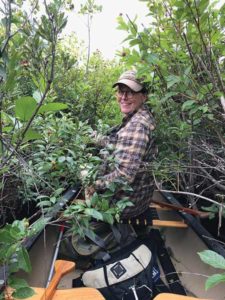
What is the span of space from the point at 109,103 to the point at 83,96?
45cm

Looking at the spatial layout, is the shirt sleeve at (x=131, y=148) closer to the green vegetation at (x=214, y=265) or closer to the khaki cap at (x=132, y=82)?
the khaki cap at (x=132, y=82)

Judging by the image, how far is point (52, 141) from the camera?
1.96 m

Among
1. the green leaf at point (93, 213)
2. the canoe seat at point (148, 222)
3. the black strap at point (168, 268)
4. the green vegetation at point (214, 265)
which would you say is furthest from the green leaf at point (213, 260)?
the canoe seat at point (148, 222)

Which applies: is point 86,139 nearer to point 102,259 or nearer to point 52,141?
point 52,141

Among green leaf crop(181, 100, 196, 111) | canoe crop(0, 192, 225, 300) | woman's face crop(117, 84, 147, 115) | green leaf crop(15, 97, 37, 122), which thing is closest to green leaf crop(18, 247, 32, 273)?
green leaf crop(15, 97, 37, 122)

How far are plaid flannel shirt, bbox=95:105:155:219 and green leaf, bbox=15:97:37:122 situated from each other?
125 cm

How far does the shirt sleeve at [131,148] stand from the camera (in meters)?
2.23

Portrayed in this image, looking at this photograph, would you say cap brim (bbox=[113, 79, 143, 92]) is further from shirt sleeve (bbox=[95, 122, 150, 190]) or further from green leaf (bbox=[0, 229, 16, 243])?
green leaf (bbox=[0, 229, 16, 243])

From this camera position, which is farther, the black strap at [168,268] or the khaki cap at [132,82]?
the khaki cap at [132,82]

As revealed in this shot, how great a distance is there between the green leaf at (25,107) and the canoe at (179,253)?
1.12 meters

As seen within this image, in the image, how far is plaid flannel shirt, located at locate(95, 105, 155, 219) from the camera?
88.9 inches

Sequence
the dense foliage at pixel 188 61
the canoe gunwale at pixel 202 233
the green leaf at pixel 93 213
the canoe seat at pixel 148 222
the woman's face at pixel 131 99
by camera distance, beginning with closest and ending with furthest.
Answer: the green leaf at pixel 93 213 < the dense foliage at pixel 188 61 < the canoe gunwale at pixel 202 233 < the canoe seat at pixel 148 222 < the woman's face at pixel 131 99

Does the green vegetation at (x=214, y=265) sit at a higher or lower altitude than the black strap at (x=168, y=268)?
higher

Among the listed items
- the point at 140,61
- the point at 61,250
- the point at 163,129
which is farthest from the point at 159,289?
the point at 140,61
